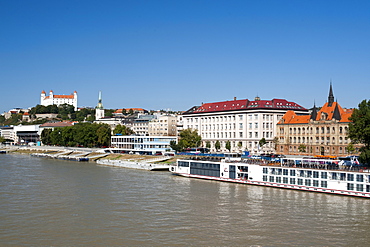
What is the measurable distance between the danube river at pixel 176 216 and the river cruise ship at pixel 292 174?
131 cm

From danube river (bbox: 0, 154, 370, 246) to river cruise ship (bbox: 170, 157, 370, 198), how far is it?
4.31 feet

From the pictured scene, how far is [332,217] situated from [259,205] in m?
6.71

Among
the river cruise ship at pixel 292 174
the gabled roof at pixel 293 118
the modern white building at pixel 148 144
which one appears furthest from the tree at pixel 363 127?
the modern white building at pixel 148 144

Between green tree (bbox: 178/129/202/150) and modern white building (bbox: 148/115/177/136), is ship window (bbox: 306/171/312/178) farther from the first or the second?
modern white building (bbox: 148/115/177/136)

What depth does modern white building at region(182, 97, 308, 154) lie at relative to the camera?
10400 cm

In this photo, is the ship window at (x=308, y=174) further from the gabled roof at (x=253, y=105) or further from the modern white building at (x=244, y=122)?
the gabled roof at (x=253, y=105)

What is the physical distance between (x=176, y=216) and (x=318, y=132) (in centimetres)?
6242

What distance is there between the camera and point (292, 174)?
50.0 meters

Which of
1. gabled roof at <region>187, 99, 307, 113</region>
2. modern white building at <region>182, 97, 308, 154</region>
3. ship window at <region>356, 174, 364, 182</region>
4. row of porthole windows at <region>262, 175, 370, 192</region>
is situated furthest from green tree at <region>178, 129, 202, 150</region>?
ship window at <region>356, 174, 364, 182</region>

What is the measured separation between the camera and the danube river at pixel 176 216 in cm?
2938

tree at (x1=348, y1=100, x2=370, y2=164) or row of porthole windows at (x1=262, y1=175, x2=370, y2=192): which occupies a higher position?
tree at (x1=348, y1=100, x2=370, y2=164)

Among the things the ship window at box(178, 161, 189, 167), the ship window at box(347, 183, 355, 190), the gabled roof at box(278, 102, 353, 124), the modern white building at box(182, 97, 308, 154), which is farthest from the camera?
the modern white building at box(182, 97, 308, 154)

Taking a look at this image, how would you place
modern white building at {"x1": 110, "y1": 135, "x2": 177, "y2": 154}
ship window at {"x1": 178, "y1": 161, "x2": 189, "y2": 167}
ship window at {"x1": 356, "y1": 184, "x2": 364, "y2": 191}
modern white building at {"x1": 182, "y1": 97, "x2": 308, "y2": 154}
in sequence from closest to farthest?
ship window at {"x1": 356, "y1": 184, "x2": 364, "y2": 191}, ship window at {"x1": 178, "y1": 161, "x2": 189, "y2": 167}, modern white building at {"x1": 182, "y1": 97, "x2": 308, "y2": 154}, modern white building at {"x1": 110, "y1": 135, "x2": 177, "y2": 154}

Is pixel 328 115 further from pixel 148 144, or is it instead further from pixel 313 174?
pixel 313 174
